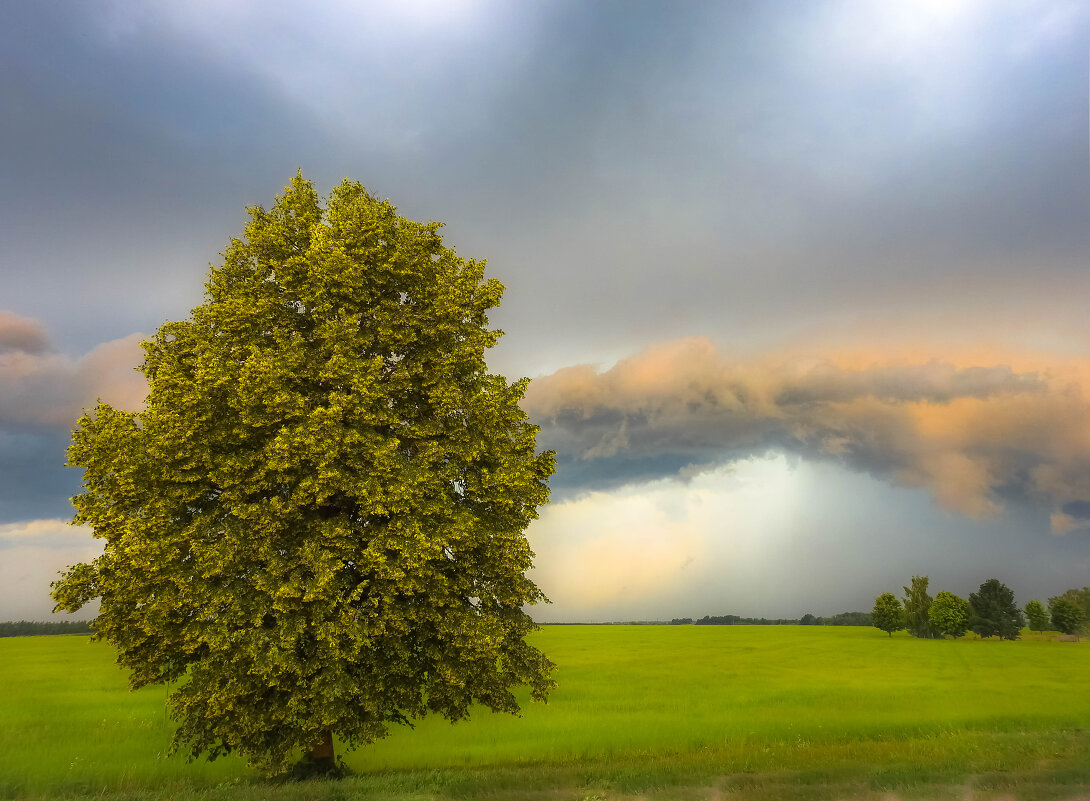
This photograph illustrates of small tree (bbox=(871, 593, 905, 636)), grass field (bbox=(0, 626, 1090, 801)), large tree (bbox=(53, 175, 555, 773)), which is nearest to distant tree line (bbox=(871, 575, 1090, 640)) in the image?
small tree (bbox=(871, 593, 905, 636))

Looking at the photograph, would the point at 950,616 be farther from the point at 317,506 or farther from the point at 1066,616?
the point at 317,506

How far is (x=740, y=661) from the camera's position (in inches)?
2051

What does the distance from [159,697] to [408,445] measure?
89.3 feet

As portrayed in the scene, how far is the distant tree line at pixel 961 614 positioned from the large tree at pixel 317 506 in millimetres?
97560

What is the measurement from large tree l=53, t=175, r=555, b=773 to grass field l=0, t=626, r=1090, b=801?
241cm

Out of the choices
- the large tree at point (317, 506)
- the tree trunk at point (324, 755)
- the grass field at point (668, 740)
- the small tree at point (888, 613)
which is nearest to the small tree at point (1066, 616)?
the small tree at point (888, 613)

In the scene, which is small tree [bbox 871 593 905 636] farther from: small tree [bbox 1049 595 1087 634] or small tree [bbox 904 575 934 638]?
small tree [bbox 1049 595 1087 634]

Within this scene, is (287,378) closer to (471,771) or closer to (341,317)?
(341,317)

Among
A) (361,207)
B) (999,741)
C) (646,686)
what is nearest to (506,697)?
(361,207)

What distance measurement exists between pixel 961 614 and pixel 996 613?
490cm

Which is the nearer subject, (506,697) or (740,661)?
(506,697)

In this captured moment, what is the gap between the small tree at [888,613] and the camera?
98.0 metres

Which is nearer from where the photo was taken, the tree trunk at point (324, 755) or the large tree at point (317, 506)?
the large tree at point (317, 506)

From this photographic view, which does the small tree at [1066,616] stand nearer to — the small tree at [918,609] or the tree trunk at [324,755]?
the small tree at [918,609]
